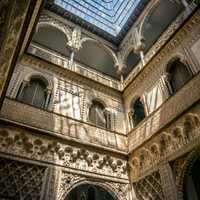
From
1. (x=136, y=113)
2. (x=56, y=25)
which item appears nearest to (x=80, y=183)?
(x=136, y=113)

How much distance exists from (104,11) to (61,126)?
7393mm

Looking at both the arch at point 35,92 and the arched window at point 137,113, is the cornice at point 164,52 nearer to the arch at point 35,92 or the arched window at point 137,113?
the arched window at point 137,113

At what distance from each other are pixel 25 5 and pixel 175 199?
5.19 meters

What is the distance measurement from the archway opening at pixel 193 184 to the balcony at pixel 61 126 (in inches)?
88.4

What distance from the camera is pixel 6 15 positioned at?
278 centimetres

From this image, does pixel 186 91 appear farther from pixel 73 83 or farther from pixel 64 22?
pixel 64 22

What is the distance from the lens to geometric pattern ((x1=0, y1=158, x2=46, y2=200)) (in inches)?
194

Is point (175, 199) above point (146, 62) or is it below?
below

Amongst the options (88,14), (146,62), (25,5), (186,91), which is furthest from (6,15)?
(88,14)

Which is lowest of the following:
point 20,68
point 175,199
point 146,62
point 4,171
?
point 175,199

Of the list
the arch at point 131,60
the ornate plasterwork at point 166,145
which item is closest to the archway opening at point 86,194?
the ornate plasterwork at point 166,145

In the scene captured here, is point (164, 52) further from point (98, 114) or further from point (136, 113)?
point (98, 114)

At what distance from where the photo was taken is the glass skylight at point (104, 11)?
1055 centimetres

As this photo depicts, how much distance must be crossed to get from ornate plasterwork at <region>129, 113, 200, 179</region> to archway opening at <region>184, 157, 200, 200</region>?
0.68 metres
